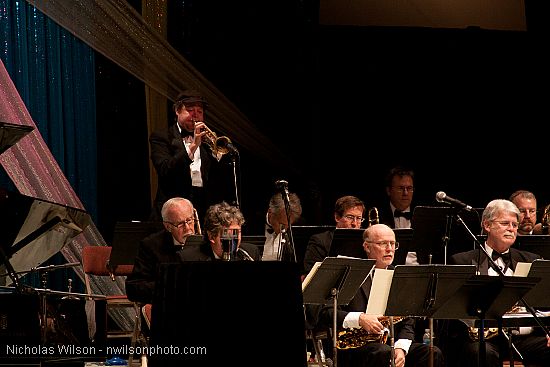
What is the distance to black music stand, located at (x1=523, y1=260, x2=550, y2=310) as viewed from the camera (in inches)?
229

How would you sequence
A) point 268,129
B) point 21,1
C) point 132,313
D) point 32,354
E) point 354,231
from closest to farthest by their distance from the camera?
point 32,354
point 354,231
point 21,1
point 132,313
point 268,129

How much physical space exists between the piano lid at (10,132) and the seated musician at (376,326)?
2457mm

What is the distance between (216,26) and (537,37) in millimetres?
2924

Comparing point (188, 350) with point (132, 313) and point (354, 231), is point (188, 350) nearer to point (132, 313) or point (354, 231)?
point (354, 231)

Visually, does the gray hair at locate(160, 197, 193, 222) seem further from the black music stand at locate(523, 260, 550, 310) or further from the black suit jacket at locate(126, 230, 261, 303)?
the black music stand at locate(523, 260, 550, 310)

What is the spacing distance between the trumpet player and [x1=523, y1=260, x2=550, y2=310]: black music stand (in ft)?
7.58

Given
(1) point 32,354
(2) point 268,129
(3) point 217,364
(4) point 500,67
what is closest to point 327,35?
(2) point 268,129

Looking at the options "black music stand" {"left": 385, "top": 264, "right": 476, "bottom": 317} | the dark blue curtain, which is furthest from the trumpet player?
"black music stand" {"left": 385, "top": 264, "right": 476, "bottom": 317}

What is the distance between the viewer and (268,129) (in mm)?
9148

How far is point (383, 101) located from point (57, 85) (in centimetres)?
304

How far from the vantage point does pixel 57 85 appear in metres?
7.90

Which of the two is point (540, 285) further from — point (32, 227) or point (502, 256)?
point (32, 227)

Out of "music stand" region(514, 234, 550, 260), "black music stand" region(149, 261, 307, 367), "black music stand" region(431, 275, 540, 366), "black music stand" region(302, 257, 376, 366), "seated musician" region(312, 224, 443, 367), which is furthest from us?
"music stand" region(514, 234, 550, 260)

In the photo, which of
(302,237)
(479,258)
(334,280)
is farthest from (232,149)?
(479,258)
